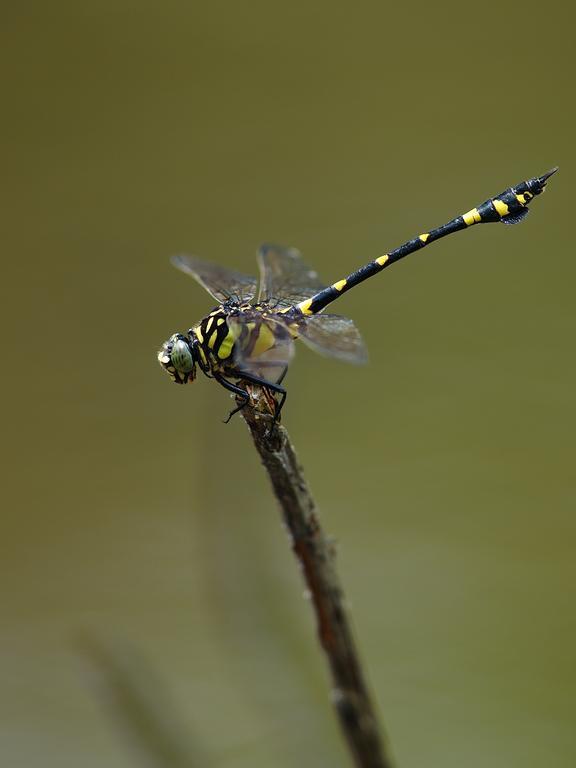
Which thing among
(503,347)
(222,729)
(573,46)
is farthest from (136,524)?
(573,46)

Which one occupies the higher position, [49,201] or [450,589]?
[49,201]

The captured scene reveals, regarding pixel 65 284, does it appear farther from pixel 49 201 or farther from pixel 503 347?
pixel 503 347

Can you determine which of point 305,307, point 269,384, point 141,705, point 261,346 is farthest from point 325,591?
point 141,705

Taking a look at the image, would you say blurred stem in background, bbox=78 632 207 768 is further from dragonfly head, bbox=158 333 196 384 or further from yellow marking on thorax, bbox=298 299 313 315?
yellow marking on thorax, bbox=298 299 313 315

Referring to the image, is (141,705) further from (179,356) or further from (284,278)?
(284,278)

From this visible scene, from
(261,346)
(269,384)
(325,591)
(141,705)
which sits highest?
(261,346)

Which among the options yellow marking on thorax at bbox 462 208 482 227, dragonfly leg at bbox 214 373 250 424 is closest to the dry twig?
dragonfly leg at bbox 214 373 250 424
